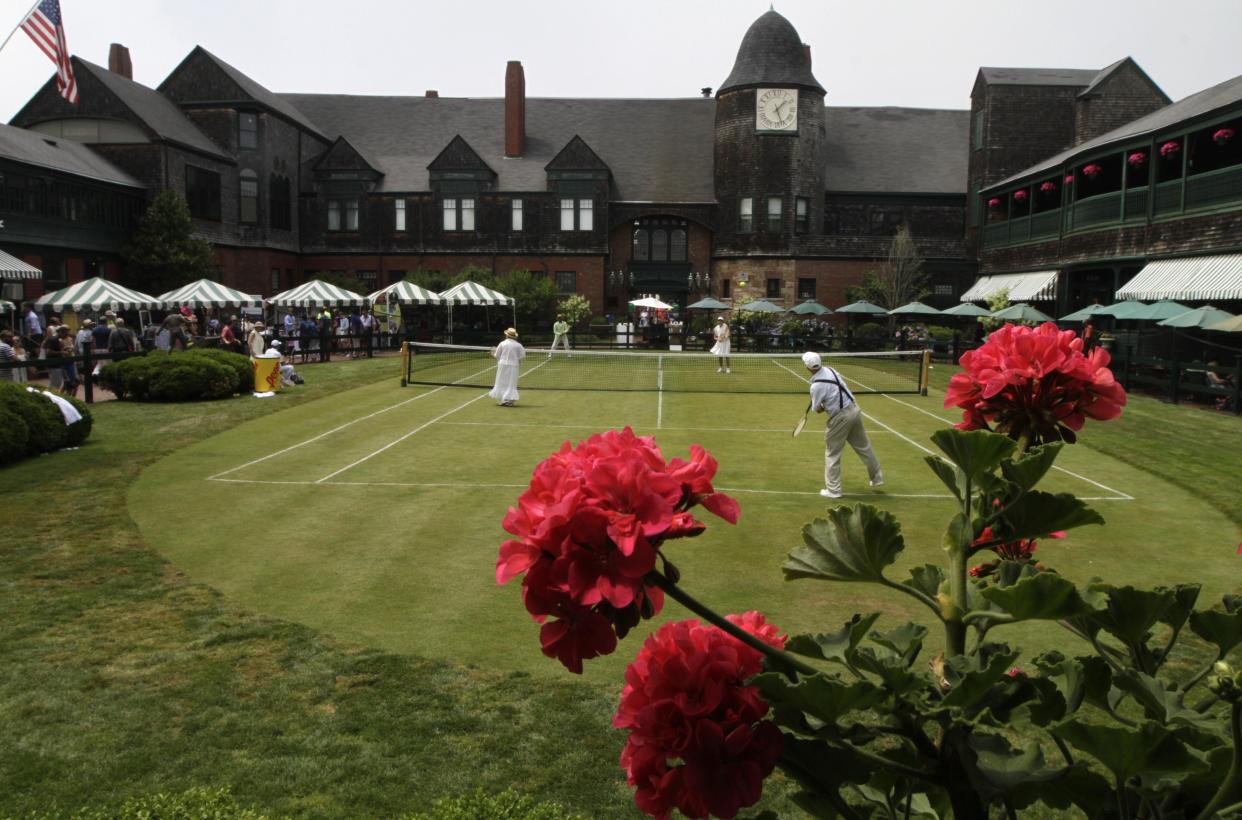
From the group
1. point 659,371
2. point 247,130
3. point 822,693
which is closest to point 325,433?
point 659,371

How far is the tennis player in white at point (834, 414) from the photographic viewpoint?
15297mm

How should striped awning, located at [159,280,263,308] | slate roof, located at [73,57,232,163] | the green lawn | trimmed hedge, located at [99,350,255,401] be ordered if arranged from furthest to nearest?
slate roof, located at [73,57,232,163] → striped awning, located at [159,280,263,308] → trimmed hedge, located at [99,350,255,401] → the green lawn

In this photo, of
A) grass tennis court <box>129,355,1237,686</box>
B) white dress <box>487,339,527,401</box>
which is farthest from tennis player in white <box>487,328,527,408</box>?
grass tennis court <box>129,355,1237,686</box>

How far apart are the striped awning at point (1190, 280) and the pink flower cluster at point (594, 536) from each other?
31.6 metres

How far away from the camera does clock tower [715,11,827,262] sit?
58.6m

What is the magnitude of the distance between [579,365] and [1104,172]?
71.8 ft

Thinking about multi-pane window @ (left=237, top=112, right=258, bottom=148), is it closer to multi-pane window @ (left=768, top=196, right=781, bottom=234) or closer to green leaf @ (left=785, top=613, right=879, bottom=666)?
multi-pane window @ (left=768, top=196, right=781, bottom=234)

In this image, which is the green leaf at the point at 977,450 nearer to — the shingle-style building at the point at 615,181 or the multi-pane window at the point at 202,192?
the multi-pane window at the point at 202,192

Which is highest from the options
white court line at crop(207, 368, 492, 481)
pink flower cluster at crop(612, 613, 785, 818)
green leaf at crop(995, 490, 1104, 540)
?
green leaf at crop(995, 490, 1104, 540)

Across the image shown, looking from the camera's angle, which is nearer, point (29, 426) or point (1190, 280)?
point (29, 426)

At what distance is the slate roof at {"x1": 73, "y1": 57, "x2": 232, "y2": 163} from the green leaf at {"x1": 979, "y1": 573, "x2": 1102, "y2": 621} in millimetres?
52109

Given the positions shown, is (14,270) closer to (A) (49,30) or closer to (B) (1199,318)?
(A) (49,30)

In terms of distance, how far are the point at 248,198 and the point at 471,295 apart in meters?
18.2

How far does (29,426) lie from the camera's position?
18.4 meters
